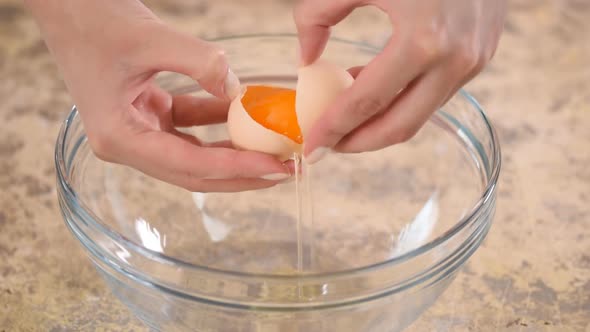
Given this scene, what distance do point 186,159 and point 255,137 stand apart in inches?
5.3

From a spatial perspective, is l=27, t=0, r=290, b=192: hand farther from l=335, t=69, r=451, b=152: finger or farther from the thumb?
l=335, t=69, r=451, b=152: finger

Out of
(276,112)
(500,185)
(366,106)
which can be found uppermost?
(366,106)

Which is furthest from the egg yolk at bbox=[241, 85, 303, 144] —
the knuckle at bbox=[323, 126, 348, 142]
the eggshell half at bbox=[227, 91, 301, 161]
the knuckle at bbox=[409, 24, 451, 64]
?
the knuckle at bbox=[409, 24, 451, 64]

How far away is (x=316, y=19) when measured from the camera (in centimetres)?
91

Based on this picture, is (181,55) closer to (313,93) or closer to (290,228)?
(313,93)

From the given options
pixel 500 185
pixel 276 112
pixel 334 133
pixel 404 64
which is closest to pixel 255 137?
pixel 276 112

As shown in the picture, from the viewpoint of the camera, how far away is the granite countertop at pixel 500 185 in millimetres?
1156

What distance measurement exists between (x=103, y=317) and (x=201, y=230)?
0.23 metres

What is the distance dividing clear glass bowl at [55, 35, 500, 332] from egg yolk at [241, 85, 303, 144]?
20 centimetres

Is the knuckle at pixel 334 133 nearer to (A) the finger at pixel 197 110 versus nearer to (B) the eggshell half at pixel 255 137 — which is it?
(B) the eggshell half at pixel 255 137

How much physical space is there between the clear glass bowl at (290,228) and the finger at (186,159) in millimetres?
92

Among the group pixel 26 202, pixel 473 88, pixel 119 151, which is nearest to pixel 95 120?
pixel 119 151

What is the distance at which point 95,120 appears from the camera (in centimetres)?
93

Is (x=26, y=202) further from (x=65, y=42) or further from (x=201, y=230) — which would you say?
(x=65, y=42)
